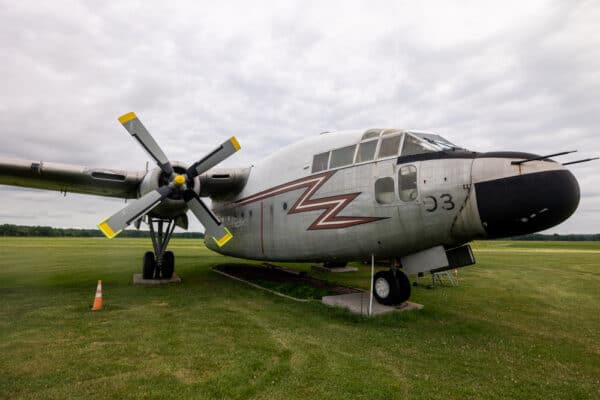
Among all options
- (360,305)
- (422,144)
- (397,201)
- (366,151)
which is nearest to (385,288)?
(360,305)

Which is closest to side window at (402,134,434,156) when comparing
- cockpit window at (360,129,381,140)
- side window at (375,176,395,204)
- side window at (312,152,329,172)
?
side window at (375,176,395,204)

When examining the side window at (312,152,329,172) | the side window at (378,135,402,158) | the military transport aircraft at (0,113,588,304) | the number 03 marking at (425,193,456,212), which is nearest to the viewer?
the military transport aircraft at (0,113,588,304)

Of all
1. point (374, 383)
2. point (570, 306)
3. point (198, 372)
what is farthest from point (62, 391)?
point (570, 306)

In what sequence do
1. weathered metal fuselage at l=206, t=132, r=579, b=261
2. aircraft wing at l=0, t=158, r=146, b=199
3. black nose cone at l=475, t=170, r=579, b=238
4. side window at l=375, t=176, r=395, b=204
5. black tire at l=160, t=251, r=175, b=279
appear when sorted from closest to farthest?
1. black nose cone at l=475, t=170, r=579, b=238
2. weathered metal fuselage at l=206, t=132, r=579, b=261
3. side window at l=375, t=176, r=395, b=204
4. aircraft wing at l=0, t=158, r=146, b=199
5. black tire at l=160, t=251, r=175, b=279

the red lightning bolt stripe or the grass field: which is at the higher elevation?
the red lightning bolt stripe

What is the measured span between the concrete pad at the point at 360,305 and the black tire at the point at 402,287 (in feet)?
1.09

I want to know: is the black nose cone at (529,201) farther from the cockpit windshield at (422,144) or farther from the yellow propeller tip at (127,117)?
the yellow propeller tip at (127,117)

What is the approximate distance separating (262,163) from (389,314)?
6.82 m

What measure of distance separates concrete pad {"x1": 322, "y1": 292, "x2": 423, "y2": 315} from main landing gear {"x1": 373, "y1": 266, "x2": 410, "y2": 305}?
0.75 ft

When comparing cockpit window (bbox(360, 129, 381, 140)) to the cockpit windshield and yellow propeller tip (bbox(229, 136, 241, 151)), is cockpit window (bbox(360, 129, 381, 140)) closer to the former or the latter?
the cockpit windshield

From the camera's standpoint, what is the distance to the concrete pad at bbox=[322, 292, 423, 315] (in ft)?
25.7

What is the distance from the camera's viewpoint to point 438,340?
6.17 meters

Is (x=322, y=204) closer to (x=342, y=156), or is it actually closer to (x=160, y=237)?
(x=342, y=156)

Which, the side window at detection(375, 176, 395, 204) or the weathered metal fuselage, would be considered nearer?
the weathered metal fuselage
